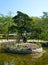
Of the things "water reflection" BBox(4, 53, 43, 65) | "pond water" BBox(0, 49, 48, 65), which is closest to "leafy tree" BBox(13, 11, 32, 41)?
"water reflection" BBox(4, 53, 43, 65)

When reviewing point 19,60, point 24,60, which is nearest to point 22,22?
point 19,60

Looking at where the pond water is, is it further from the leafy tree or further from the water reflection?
the leafy tree

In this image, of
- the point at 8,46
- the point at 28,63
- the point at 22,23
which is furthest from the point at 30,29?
the point at 28,63

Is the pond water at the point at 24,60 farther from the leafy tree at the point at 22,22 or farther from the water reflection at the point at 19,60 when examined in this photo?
the leafy tree at the point at 22,22

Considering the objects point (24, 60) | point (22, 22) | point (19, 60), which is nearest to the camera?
point (24, 60)

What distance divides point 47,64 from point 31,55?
4898 mm

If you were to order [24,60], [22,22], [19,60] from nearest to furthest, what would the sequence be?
[24,60]
[19,60]
[22,22]

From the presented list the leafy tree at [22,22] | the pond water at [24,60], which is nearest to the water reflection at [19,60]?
the pond water at [24,60]

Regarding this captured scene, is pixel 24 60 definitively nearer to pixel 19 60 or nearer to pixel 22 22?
pixel 19 60

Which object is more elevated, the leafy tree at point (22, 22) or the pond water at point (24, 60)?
the leafy tree at point (22, 22)

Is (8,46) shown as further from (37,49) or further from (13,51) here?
(37,49)

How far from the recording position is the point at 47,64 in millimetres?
15164

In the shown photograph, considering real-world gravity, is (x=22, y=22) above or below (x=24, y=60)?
above

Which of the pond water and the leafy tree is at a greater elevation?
the leafy tree
